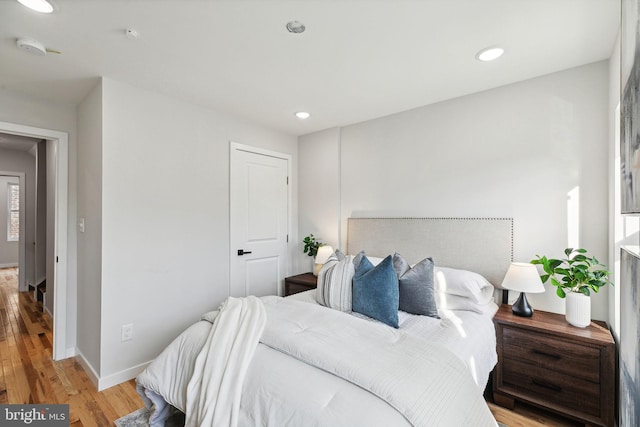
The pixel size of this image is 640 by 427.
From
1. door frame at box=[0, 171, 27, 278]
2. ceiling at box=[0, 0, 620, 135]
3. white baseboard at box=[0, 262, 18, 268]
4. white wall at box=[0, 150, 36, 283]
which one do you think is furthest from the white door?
white baseboard at box=[0, 262, 18, 268]

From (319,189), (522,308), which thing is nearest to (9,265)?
(319,189)

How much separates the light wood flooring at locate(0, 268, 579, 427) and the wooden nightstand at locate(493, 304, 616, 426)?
0.14m

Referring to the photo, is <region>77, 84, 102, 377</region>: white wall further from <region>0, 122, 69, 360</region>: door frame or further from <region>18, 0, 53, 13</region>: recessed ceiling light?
<region>18, 0, 53, 13</region>: recessed ceiling light

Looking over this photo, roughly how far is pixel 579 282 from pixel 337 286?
163cm

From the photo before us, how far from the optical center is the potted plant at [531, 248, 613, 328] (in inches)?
77.4

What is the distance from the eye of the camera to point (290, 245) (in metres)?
3.99

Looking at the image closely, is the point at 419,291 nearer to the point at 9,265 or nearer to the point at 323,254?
the point at 323,254

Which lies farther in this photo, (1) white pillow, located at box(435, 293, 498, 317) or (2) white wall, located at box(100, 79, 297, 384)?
(2) white wall, located at box(100, 79, 297, 384)

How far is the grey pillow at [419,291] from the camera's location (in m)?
2.18

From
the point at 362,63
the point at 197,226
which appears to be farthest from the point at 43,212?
the point at 362,63

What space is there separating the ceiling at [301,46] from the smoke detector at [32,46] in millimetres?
37

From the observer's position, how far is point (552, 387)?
195 cm

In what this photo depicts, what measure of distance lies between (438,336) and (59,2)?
277cm

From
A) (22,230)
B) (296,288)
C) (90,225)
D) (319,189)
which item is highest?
(319,189)
